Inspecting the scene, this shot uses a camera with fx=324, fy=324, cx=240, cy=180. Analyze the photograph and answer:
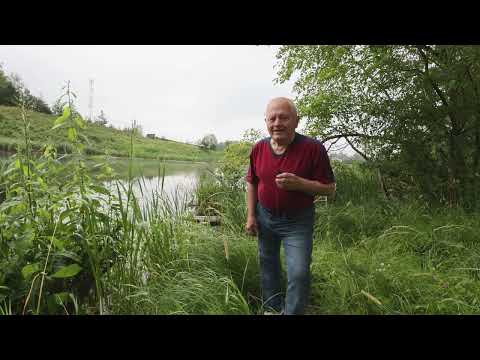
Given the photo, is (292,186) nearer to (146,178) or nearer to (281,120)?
(281,120)

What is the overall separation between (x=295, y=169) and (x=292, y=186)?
5.6 inches

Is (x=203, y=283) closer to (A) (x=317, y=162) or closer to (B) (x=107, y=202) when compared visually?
(B) (x=107, y=202)

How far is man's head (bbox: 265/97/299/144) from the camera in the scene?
6.59ft

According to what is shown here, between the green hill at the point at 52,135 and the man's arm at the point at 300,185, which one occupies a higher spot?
the green hill at the point at 52,135

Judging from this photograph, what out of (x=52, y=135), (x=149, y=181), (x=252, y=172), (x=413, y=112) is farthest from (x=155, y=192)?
(x=413, y=112)

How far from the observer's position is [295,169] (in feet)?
6.71

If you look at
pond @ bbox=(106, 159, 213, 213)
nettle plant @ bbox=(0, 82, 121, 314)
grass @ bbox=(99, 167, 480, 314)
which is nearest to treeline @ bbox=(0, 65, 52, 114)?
A: nettle plant @ bbox=(0, 82, 121, 314)

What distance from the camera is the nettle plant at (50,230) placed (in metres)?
1.95

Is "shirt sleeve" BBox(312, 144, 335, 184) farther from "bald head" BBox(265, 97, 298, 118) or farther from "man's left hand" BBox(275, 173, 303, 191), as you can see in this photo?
"bald head" BBox(265, 97, 298, 118)

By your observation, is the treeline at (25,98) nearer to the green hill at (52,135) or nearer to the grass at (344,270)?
the green hill at (52,135)

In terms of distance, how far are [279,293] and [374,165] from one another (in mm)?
3395

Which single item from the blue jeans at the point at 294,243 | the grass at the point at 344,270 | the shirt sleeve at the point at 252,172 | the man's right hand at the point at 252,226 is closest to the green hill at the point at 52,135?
the grass at the point at 344,270

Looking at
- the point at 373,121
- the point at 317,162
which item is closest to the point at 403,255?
the point at 317,162
